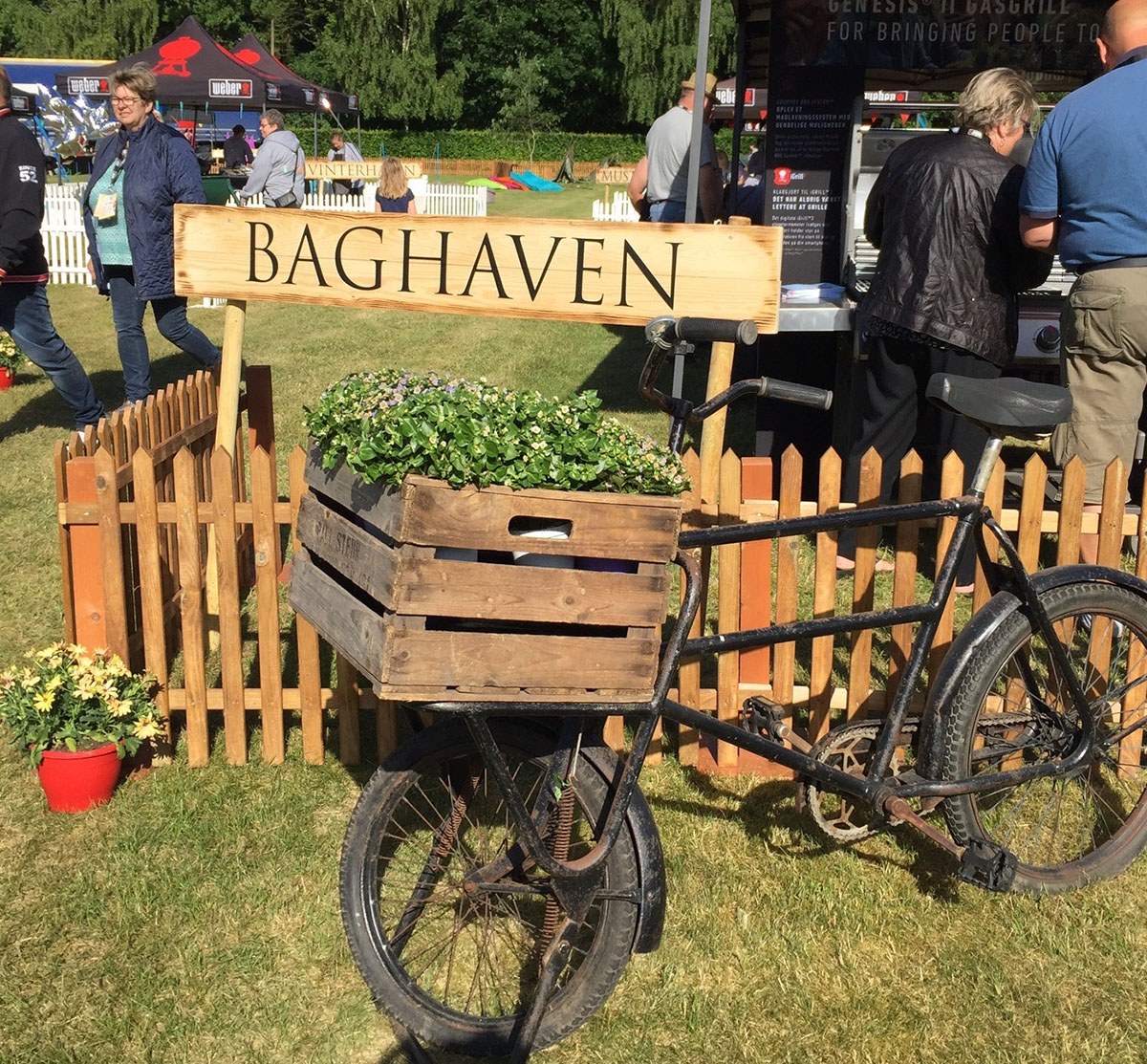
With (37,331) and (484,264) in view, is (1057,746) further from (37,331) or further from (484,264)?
(37,331)

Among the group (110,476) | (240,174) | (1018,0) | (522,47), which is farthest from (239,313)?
(522,47)

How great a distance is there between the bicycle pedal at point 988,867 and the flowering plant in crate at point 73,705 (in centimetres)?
240

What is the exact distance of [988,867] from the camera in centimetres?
309

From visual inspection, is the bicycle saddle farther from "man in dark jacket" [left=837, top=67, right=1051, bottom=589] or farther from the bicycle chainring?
"man in dark jacket" [left=837, top=67, right=1051, bottom=589]

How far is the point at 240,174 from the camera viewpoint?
2534 cm

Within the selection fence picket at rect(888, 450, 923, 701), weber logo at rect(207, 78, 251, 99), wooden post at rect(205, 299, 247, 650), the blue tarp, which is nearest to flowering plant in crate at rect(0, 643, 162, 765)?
wooden post at rect(205, 299, 247, 650)

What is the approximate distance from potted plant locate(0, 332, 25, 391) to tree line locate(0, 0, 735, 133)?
148 ft

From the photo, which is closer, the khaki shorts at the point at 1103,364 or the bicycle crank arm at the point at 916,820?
the bicycle crank arm at the point at 916,820

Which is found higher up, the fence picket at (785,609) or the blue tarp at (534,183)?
the blue tarp at (534,183)

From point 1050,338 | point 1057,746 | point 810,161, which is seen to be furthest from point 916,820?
point 810,161

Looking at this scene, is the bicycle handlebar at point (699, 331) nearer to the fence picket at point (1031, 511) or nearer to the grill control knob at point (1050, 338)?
the fence picket at point (1031, 511)

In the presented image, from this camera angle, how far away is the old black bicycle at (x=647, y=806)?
8.82 ft

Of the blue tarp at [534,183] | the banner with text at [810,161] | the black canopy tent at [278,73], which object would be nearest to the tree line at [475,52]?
the blue tarp at [534,183]

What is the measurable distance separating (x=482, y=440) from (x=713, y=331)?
64 centimetres
